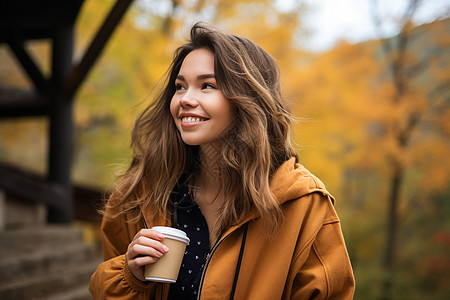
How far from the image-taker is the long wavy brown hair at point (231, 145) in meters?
1.56

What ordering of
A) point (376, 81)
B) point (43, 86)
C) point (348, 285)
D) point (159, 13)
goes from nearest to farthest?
point (348, 285)
point (43, 86)
point (159, 13)
point (376, 81)

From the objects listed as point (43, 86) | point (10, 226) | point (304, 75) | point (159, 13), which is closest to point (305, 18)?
point (304, 75)

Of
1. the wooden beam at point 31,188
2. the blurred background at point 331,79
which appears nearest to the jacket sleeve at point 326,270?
the wooden beam at point 31,188

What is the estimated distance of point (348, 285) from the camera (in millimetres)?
1490

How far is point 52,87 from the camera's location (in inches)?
184

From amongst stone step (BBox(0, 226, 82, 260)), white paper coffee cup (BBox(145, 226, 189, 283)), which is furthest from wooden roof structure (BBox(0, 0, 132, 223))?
white paper coffee cup (BBox(145, 226, 189, 283))

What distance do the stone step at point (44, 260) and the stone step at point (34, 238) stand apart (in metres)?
0.05

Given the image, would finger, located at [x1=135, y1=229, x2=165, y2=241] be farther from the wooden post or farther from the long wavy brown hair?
the wooden post

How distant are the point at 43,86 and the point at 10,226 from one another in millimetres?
1771

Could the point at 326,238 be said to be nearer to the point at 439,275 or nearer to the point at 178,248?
the point at 178,248

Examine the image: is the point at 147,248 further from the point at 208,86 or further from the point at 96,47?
the point at 96,47

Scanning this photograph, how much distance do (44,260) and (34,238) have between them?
38cm

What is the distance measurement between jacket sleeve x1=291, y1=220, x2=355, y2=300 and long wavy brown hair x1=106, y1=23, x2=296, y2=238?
0.19m

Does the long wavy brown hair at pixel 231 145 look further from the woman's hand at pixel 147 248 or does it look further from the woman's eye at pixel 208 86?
the woman's hand at pixel 147 248
